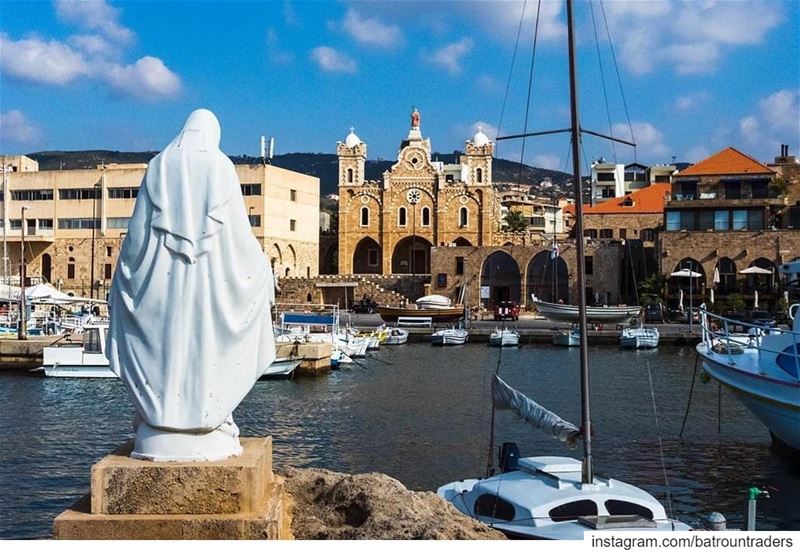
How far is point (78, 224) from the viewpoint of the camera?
71.7 m

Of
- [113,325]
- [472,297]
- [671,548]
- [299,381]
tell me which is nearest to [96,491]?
[113,325]

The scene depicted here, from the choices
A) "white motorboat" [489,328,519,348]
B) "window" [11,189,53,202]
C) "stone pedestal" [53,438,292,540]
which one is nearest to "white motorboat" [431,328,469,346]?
A: "white motorboat" [489,328,519,348]

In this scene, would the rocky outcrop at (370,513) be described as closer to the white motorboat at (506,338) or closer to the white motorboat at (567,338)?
the white motorboat at (506,338)

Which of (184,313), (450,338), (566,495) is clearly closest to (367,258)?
(450,338)

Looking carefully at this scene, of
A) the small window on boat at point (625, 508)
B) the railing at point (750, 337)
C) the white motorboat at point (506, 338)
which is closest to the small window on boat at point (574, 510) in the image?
the small window on boat at point (625, 508)

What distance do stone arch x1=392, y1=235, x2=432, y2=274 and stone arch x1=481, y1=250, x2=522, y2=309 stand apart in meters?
12.3

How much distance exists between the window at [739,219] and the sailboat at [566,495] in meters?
47.4

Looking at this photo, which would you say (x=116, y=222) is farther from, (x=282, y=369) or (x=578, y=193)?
(x=578, y=193)

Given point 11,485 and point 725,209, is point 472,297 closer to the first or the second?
point 725,209

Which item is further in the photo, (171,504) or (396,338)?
(396,338)

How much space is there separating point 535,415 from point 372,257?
67.9 metres

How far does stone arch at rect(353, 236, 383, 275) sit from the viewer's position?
81.1m

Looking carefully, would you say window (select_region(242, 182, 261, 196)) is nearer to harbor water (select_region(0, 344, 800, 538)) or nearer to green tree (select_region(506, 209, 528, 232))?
green tree (select_region(506, 209, 528, 232))

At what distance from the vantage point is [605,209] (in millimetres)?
72375
